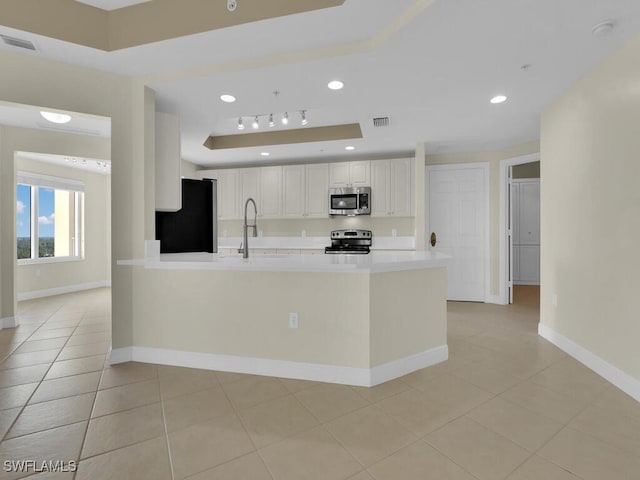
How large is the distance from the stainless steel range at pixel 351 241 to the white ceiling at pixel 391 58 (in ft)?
7.30

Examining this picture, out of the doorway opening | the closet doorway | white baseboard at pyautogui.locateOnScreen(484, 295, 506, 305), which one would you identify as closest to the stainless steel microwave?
white baseboard at pyautogui.locateOnScreen(484, 295, 506, 305)

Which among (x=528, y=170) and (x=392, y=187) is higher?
(x=528, y=170)

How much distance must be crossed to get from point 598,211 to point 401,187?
2914 millimetres

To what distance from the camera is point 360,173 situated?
222 inches

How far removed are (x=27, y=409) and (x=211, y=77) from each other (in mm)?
2796

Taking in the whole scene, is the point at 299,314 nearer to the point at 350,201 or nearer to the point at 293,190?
the point at 350,201

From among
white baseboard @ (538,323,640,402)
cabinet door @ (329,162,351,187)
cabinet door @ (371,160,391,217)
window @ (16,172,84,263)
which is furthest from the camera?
window @ (16,172,84,263)

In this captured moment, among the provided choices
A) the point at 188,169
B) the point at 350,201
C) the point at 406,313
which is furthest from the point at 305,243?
the point at 406,313

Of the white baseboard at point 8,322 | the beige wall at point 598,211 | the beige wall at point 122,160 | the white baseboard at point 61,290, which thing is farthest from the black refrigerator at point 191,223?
the white baseboard at point 61,290

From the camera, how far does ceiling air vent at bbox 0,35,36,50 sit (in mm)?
2437

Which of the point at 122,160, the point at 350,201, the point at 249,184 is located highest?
the point at 249,184

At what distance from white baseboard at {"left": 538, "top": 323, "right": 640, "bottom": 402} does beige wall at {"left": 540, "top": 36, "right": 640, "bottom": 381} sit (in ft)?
0.13

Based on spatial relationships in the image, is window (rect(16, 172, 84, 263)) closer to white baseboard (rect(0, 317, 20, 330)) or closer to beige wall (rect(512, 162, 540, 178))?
white baseboard (rect(0, 317, 20, 330))

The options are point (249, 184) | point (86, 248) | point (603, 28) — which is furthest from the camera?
point (86, 248)
